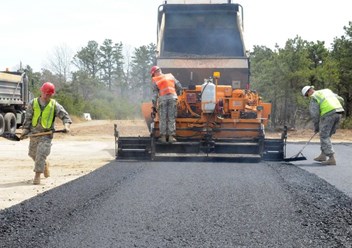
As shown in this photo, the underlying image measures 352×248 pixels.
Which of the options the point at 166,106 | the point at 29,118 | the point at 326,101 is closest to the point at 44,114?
the point at 29,118

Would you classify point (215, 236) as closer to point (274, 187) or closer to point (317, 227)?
point (317, 227)

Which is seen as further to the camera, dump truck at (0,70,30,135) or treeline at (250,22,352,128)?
treeline at (250,22,352,128)

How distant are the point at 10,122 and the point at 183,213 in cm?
1332

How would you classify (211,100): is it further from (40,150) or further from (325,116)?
(40,150)

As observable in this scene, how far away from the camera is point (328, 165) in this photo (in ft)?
29.6

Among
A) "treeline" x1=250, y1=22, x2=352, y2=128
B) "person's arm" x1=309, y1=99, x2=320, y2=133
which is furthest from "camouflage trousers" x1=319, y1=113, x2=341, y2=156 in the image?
"treeline" x1=250, y1=22, x2=352, y2=128

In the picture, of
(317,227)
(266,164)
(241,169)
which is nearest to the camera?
(317,227)

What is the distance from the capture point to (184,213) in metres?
4.62

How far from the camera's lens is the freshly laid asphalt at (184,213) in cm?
377

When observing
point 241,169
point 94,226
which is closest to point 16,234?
point 94,226

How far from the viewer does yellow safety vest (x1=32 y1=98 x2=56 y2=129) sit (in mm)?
6992

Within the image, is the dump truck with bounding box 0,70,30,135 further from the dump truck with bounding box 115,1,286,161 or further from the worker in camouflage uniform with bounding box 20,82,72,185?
the worker in camouflage uniform with bounding box 20,82,72,185

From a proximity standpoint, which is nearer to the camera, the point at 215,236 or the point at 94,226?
the point at 215,236

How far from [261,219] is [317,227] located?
50cm
